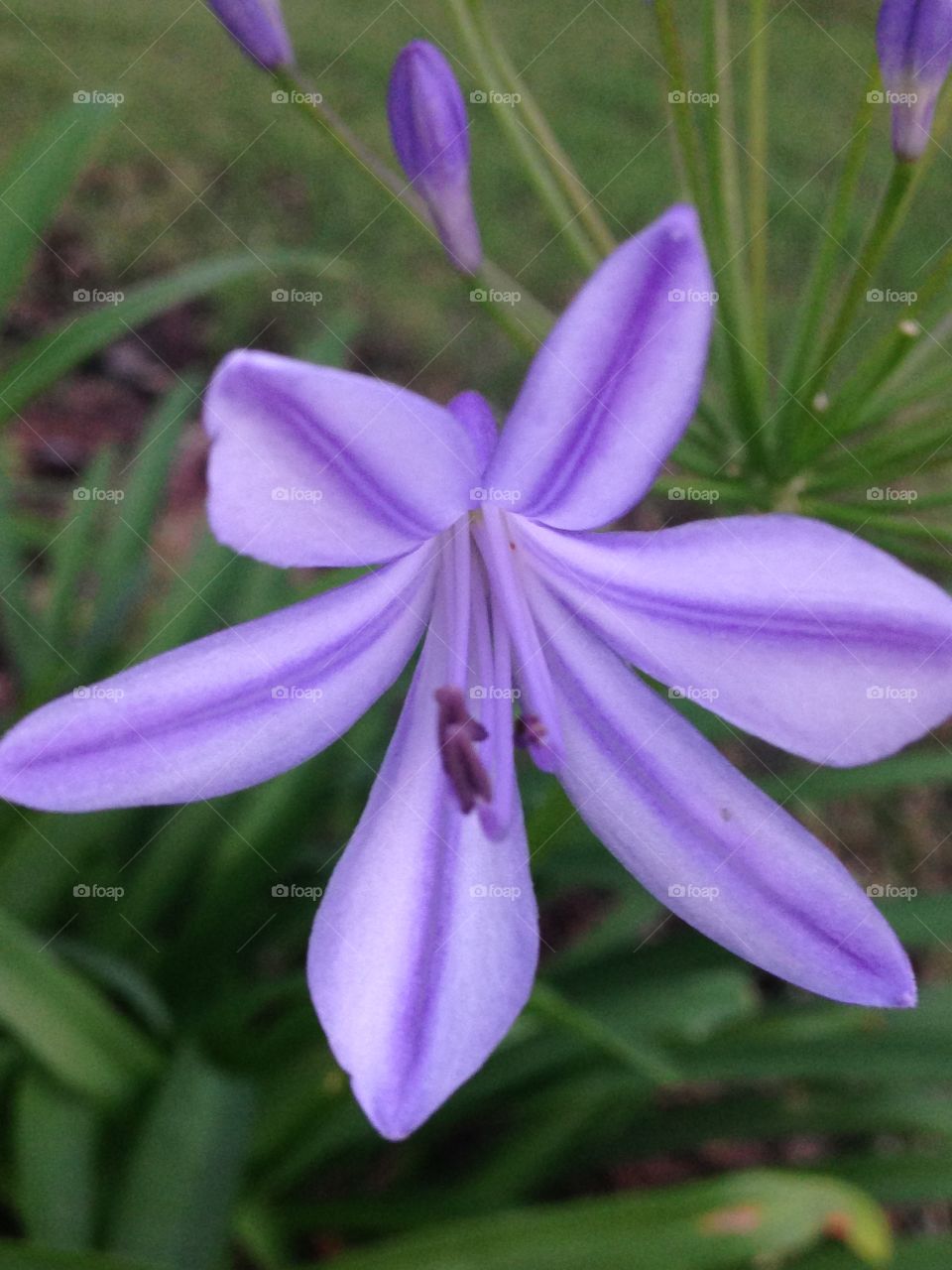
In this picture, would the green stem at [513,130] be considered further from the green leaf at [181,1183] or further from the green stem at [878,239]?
the green leaf at [181,1183]

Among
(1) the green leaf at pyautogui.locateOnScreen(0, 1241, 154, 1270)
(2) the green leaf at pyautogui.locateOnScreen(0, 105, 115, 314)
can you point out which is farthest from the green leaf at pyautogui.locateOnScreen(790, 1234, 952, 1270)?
(2) the green leaf at pyautogui.locateOnScreen(0, 105, 115, 314)

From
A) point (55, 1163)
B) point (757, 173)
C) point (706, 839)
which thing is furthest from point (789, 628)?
point (55, 1163)

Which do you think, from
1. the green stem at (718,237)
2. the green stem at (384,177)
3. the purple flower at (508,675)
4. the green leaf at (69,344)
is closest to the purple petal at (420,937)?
the purple flower at (508,675)

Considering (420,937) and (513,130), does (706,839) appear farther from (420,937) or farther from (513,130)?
(513,130)

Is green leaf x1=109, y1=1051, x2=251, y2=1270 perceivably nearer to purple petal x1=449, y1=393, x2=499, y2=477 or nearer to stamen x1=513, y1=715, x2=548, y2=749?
stamen x1=513, y1=715, x2=548, y2=749

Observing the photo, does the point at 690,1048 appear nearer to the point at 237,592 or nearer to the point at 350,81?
the point at 237,592

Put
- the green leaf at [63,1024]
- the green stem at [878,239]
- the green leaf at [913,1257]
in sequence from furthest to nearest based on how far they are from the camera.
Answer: the green leaf at [913,1257]
the green leaf at [63,1024]
the green stem at [878,239]
